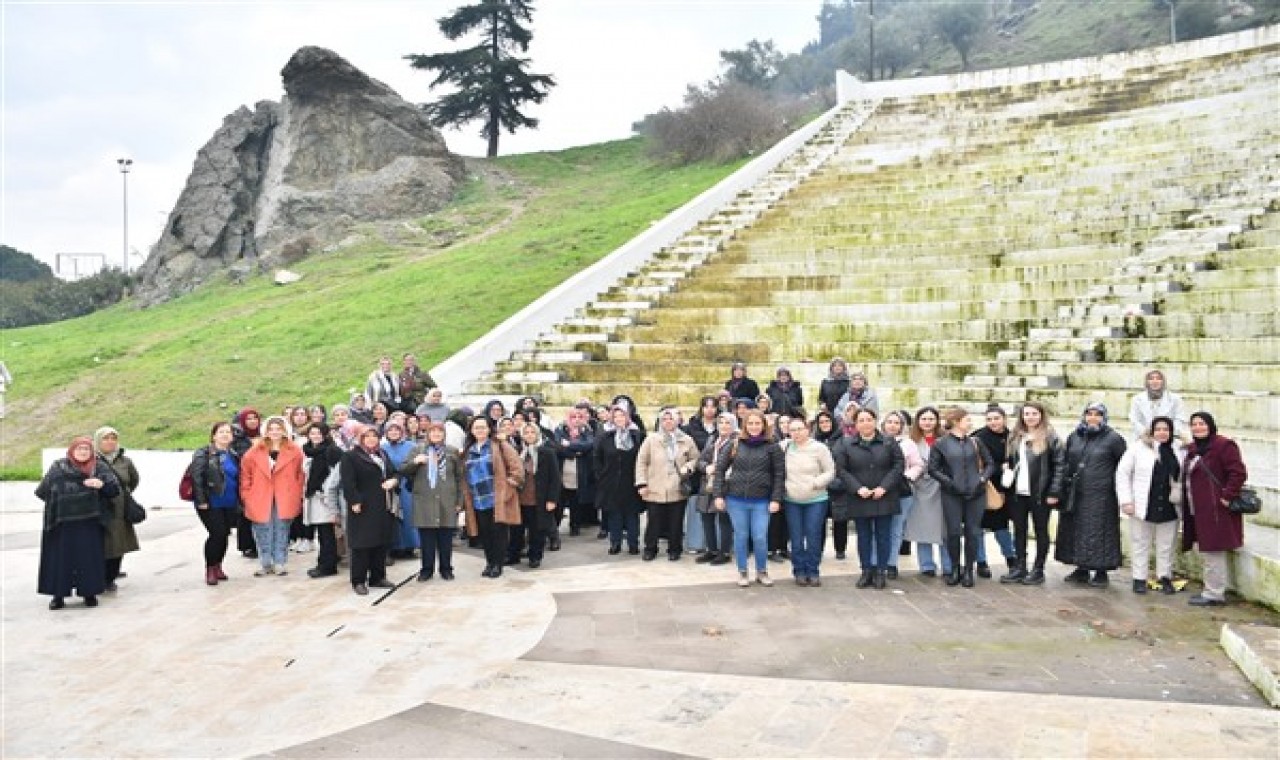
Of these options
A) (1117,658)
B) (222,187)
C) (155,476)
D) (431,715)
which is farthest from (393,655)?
(222,187)

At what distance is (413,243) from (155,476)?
15.2 m

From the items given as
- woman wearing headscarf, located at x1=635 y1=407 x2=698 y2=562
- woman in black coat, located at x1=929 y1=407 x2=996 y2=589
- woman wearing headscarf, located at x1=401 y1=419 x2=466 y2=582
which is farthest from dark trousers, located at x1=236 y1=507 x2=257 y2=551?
woman in black coat, located at x1=929 y1=407 x2=996 y2=589

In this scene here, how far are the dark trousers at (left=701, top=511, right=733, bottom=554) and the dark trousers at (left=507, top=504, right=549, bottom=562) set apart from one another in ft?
5.05

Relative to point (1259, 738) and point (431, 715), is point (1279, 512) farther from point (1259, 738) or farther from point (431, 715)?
point (431, 715)

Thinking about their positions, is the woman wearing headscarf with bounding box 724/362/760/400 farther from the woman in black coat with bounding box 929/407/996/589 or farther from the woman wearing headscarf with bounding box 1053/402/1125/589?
the woman wearing headscarf with bounding box 1053/402/1125/589

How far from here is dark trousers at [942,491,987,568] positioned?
25.7 feet

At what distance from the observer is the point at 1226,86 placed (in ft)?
67.9

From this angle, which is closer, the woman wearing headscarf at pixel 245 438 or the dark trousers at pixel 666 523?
the dark trousers at pixel 666 523

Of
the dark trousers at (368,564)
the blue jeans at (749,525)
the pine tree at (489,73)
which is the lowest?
the dark trousers at (368,564)

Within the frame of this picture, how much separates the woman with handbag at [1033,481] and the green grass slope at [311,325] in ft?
33.8

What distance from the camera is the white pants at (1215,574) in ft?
22.9

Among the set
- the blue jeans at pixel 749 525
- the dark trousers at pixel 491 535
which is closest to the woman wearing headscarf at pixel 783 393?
the blue jeans at pixel 749 525

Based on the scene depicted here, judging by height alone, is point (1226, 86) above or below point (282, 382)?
above

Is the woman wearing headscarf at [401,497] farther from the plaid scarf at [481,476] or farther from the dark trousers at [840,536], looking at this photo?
the dark trousers at [840,536]
